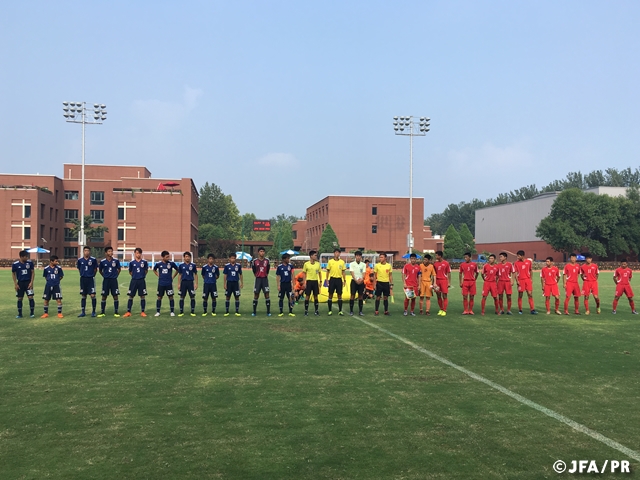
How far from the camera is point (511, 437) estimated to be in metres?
5.53

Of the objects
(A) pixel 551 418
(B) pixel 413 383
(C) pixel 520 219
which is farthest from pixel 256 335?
(C) pixel 520 219

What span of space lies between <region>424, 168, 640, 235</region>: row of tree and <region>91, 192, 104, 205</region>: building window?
9028 cm

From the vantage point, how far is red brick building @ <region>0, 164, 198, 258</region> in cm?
6981

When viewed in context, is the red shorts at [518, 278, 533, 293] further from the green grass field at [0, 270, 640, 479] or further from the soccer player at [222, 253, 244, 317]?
the soccer player at [222, 253, 244, 317]

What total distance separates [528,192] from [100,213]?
107m

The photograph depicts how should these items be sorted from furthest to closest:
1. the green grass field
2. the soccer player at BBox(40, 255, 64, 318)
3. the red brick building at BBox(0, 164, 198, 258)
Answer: the red brick building at BBox(0, 164, 198, 258) → the soccer player at BBox(40, 255, 64, 318) → the green grass field

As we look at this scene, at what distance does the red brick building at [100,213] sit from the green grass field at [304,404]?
6325cm

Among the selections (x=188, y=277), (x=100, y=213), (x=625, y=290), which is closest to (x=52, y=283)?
(x=188, y=277)

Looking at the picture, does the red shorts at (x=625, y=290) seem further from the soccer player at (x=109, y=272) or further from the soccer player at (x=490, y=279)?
the soccer player at (x=109, y=272)

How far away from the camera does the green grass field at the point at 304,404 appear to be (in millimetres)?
4875

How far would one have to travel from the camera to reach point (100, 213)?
81812 millimetres

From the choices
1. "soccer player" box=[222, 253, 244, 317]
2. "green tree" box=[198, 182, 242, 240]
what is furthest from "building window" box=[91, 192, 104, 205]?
"soccer player" box=[222, 253, 244, 317]

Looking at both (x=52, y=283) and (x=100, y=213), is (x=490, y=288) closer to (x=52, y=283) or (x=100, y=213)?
(x=52, y=283)

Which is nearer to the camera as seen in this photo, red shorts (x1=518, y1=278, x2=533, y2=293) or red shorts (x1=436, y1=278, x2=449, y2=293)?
red shorts (x1=436, y1=278, x2=449, y2=293)
